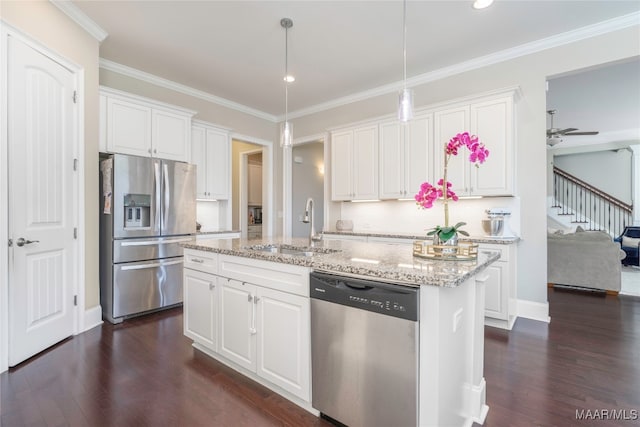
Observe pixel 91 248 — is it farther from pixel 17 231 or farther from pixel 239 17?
pixel 239 17

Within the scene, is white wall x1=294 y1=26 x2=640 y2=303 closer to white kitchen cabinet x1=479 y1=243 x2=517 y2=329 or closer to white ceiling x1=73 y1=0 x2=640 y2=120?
white ceiling x1=73 y1=0 x2=640 y2=120

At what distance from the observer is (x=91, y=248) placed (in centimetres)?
304

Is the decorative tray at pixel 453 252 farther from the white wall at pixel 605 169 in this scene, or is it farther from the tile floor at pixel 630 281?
the white wall at pixel 605 169

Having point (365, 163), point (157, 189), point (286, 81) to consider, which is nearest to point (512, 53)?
point (365, 163)

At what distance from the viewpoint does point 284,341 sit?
5.98 ft

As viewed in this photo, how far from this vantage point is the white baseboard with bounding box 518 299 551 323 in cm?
328

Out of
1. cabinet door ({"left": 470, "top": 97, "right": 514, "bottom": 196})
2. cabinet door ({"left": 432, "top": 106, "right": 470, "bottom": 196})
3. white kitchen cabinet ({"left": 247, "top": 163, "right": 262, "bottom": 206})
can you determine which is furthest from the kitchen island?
white kitchen cabinet ({"left": 247, "top": 163, "right": 262, "bottom": 206})

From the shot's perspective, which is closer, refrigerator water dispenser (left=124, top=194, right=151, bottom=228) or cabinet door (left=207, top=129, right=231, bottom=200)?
refrigerator water dispenser (left=124, top=194, right=151, bottom=228)

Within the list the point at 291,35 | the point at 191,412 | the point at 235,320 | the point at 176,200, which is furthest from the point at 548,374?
the point at 176,200

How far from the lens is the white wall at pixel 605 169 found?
757 centimetres

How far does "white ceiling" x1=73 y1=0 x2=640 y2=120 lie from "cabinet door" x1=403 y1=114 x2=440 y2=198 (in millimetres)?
737

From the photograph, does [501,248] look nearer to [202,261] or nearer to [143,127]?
[202,261]

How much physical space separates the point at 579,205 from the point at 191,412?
9969mm

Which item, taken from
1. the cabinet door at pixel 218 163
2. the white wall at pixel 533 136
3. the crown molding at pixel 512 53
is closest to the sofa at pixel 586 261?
the white wall at pixel 533 136
